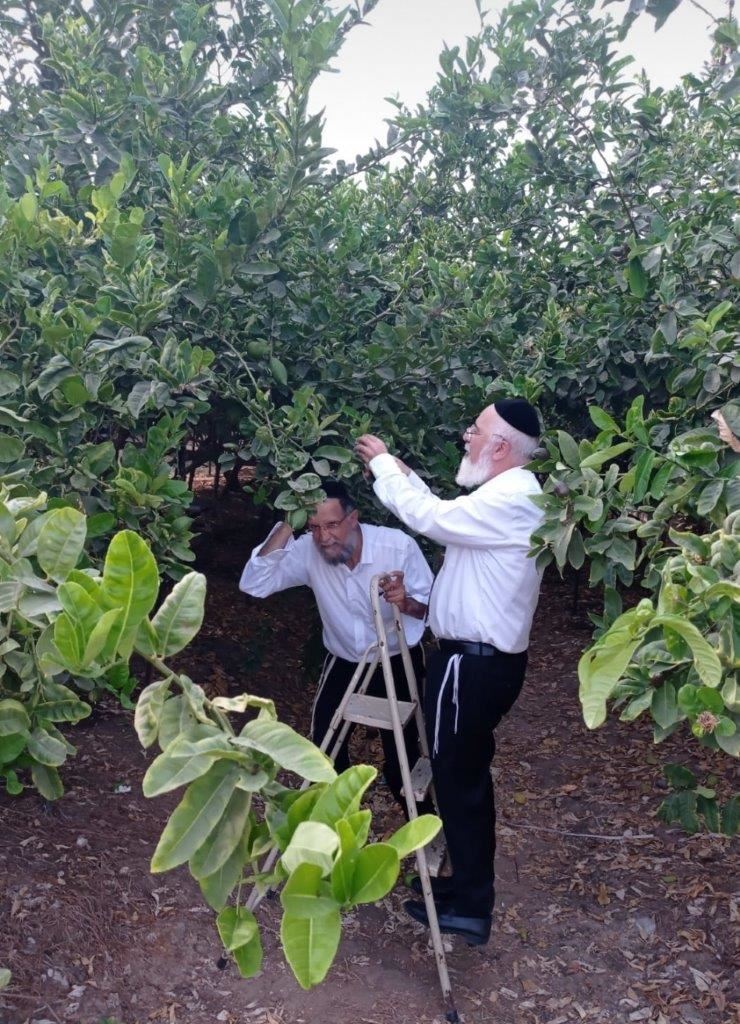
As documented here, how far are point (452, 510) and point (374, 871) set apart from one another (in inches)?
86.3

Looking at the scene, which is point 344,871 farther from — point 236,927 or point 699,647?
point 699,647

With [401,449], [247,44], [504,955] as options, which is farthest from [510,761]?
[247,44]

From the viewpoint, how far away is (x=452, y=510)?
3225 mm

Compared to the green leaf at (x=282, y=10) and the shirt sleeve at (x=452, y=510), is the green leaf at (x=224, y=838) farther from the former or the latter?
the green leaf at (x=282, y=10)

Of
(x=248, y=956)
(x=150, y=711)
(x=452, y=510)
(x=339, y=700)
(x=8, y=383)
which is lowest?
(x=339, y=700)

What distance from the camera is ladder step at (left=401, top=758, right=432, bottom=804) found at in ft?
11.7

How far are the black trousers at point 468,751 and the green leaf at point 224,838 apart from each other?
7.02 feet

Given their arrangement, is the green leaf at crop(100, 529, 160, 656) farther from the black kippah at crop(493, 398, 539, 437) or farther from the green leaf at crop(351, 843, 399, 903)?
the black kippah at crop(493, 398, 539, 437)

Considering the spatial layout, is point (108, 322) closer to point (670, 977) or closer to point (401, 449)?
point (401, 449)

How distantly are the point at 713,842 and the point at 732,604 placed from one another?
300 centimetres

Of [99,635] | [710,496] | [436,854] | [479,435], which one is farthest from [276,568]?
[99,635]

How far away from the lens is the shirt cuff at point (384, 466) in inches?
127

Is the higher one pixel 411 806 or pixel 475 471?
pixel 475 471

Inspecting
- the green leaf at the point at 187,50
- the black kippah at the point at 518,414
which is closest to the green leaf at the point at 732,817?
the black kippah at the point at 518,414
